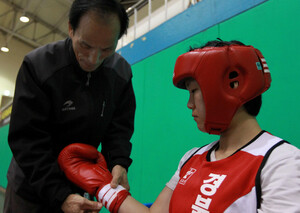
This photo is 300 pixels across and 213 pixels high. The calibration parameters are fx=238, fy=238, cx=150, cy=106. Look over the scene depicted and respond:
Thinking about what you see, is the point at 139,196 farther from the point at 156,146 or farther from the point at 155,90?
the point at 155,90

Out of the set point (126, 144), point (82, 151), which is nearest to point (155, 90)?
point (126, 144)

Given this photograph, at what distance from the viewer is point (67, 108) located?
110cm

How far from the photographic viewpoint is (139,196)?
2283mm

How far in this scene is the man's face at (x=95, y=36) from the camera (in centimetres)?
93

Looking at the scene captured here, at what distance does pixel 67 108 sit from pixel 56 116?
63 mm

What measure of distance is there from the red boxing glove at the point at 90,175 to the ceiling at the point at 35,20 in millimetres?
6277

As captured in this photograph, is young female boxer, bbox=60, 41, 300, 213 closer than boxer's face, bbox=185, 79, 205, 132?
Yes

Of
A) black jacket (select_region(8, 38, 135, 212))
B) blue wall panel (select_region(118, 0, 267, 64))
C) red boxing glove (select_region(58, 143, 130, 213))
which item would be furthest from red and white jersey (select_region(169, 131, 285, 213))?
blue wall panel (select_region(118, 0, 267, 64))

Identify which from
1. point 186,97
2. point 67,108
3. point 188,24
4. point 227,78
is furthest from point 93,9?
point 188,24

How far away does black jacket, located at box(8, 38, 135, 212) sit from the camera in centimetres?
98

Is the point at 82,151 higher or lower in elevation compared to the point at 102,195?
higher

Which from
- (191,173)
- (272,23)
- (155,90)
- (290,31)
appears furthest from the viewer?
(155,90)

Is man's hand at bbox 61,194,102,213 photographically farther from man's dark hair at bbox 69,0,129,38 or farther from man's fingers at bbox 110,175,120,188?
man's dark hair at bbox 69,0,129,38

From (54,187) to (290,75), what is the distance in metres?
1.35
